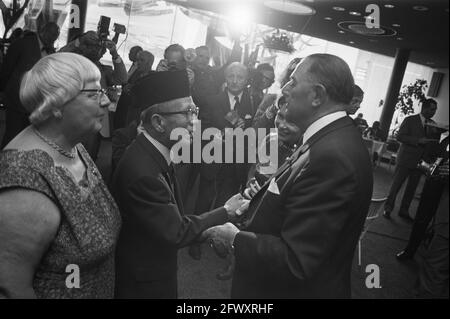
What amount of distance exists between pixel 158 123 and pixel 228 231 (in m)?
0.57

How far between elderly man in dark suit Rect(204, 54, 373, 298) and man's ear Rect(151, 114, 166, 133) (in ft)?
1.72

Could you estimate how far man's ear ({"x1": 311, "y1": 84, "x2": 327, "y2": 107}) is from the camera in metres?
1.35

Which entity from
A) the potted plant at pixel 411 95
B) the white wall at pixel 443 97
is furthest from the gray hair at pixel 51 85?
the white wall at pixel 443 97

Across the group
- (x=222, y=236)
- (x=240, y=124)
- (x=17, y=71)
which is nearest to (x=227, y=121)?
(x=240, y=124)

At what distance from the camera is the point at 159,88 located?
172 centimetres

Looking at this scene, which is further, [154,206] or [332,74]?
[154,206]

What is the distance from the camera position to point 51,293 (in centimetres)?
130

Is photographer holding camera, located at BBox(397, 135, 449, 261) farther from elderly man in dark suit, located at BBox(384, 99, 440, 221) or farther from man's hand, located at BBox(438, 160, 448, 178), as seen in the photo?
elderly man in dark suit, located at BBox(384, 99, 440, 221)

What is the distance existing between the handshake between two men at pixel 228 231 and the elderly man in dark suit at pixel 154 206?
14 millimetres

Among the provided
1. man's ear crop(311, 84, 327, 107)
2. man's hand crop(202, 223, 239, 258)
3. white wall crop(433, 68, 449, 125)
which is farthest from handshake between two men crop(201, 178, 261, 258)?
white wall crop(433, 68, 449, 125)

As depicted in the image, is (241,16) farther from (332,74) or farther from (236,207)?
A: (332,74)

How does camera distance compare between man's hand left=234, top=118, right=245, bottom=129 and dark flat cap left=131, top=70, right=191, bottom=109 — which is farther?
man's hand left=234, top=118, right=245, bottom=129

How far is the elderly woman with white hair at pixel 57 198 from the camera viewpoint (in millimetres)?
1164

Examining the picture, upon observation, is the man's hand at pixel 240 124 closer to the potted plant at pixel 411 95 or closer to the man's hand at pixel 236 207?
the man's hand at pixel 236 207
